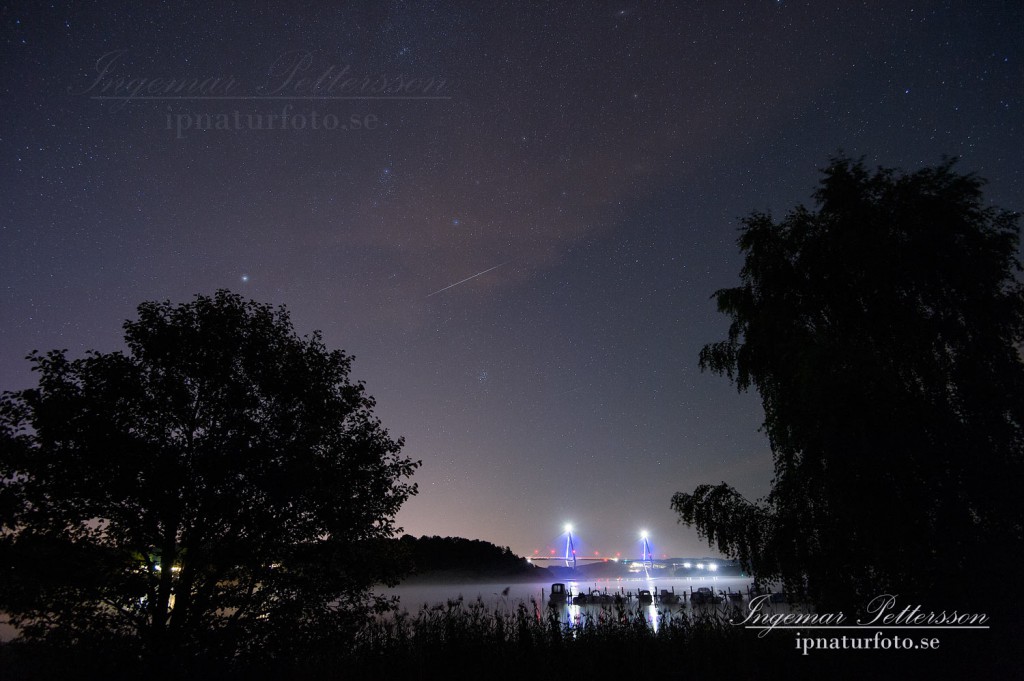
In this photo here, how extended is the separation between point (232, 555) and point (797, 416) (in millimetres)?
12980

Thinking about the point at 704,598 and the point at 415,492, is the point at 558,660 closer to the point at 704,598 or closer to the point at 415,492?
the point at 415,492

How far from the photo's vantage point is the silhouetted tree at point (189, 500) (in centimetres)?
1039

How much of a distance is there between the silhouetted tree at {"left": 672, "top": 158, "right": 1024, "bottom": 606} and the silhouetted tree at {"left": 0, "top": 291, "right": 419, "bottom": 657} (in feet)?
28.7

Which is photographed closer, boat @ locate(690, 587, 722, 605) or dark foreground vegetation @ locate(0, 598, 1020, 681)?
dark foreground vegetation @ locate(0, 598, 1020, 681)

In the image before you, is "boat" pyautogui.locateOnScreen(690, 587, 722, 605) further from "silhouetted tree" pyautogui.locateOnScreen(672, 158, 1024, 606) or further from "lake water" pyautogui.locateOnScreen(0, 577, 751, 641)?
"silhouetted tree" pyautogui.locateOnScreen(672, 158, 1024, 606)

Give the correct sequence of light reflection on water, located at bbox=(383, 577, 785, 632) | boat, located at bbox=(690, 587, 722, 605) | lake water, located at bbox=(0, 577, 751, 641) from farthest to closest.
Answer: boat, located at bbox=(690, 587, 722, 605) → lake water, located at bbox=(0, 577, 751, 641) → light reflection on water, located at bbox=(383, 577, 785, 632)

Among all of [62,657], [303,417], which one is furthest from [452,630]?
[62,657]

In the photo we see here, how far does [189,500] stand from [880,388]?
589 inches

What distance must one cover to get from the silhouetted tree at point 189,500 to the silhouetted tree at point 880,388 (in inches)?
344

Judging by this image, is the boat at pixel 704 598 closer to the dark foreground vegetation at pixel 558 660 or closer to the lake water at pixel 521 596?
the lake water at pixel 521 596

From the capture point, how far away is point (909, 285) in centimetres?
1260

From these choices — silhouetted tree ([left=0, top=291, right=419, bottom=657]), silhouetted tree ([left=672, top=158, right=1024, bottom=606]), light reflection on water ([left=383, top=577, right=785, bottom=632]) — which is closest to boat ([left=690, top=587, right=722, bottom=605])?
light reflection on water ([left=383, top=577, right=785, bottom=632])

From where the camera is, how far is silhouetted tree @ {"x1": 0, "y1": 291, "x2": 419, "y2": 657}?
10391mm

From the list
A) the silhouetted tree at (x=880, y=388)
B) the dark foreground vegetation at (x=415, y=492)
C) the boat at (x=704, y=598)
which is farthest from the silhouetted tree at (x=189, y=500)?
the boat at (x=704, y=598)
